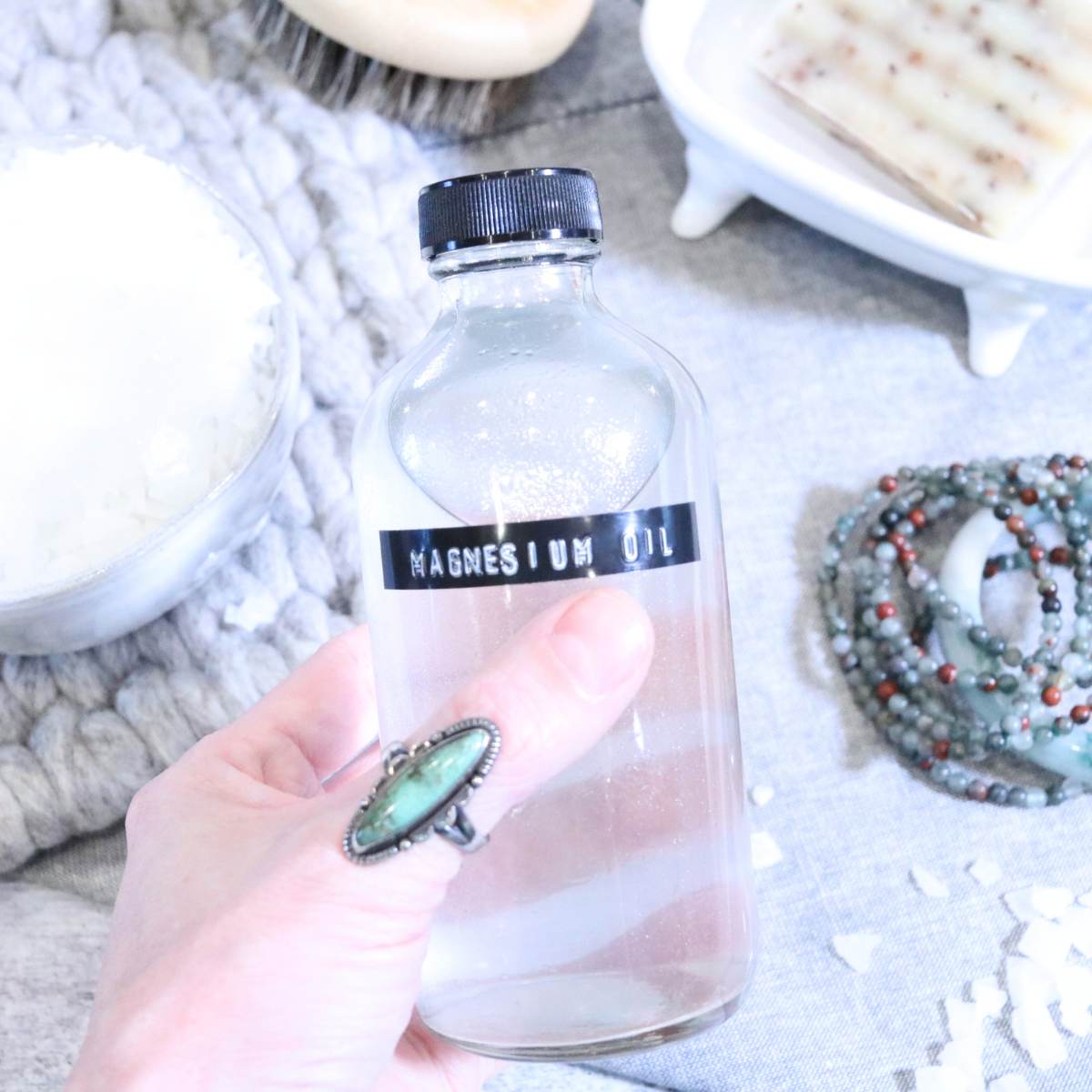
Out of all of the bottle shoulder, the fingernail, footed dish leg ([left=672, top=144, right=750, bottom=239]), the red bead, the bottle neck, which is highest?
the bottle neck

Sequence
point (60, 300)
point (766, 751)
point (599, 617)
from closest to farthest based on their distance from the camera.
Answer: point (599, 617) < point (60, 300) < point (766, 751)

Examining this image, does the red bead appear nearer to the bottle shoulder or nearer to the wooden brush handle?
the bottle shoulder

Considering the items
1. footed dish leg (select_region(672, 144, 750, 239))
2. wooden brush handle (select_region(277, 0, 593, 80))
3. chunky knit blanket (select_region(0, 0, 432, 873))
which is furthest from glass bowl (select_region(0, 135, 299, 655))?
footed dish leg (select_region(672, 144, 750, 239))

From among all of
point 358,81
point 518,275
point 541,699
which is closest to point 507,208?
point 518,275

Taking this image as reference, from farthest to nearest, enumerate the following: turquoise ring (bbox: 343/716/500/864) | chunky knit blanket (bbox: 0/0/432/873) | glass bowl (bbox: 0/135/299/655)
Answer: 1. chunky knit blanket (bbox: 0/0/432/873)
2. glass bowl (bbox: 0/135/299/655)
3. turquoise ring (bbox: 343/716/500/864)

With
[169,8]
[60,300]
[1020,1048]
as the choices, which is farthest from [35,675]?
[1020,1048]

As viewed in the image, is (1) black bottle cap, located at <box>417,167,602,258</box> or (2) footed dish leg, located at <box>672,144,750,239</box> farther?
(2) footed dish leg, located at <box>672,144,750,239</box>

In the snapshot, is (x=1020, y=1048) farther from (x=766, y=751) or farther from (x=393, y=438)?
(x=393, y=438)
